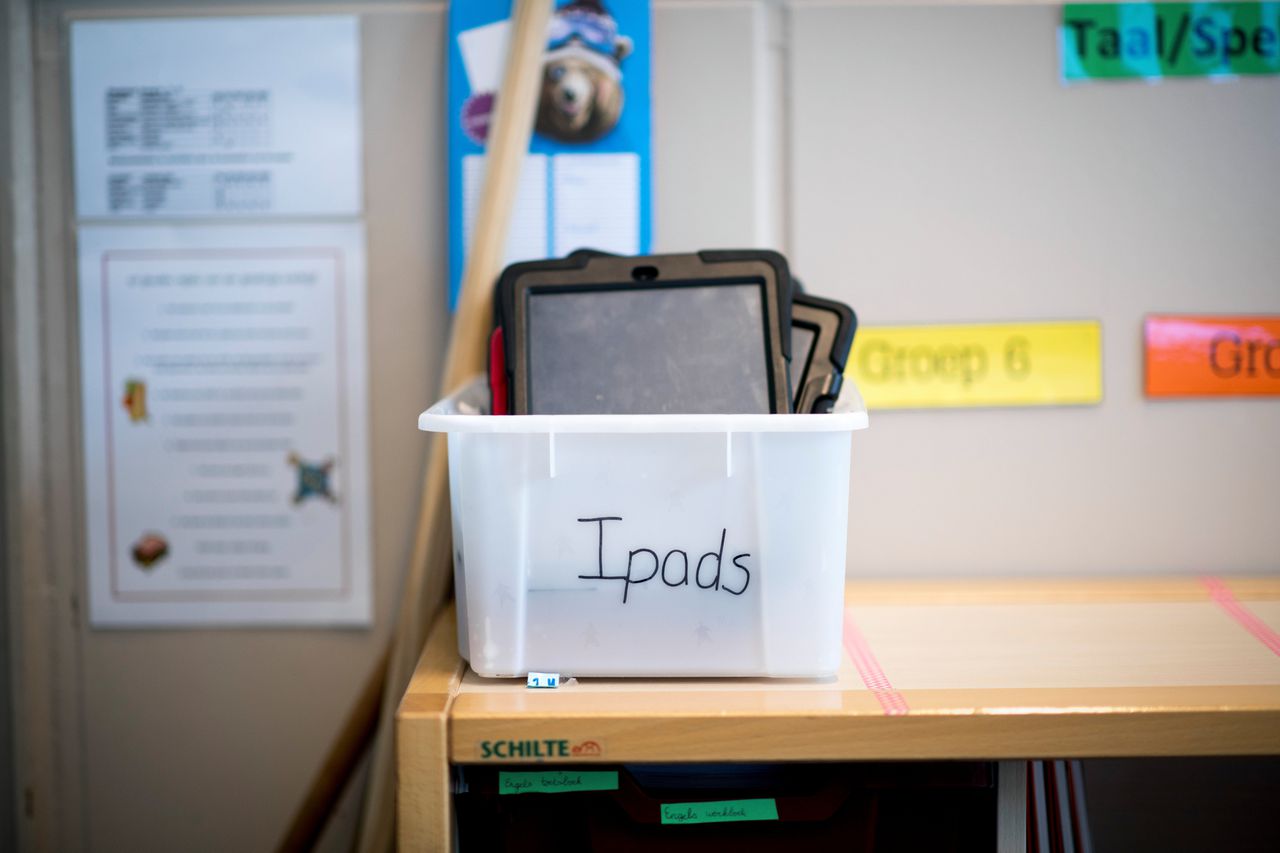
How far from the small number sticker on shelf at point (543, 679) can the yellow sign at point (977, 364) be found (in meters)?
0.48

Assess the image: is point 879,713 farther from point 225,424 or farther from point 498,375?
point 225,424

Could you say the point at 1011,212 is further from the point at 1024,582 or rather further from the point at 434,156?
the point at 434,156

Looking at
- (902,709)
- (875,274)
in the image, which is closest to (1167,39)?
(875,274)

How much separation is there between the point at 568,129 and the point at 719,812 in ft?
2.16

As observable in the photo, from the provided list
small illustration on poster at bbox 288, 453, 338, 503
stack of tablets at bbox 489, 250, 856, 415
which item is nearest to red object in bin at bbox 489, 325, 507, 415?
stack of tablets at bbox 489, 250, 856, 415

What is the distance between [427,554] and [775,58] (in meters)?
0.62

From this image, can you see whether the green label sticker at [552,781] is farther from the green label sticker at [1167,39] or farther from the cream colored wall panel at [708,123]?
the green label sticker at [1167,39]

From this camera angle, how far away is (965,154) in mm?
992

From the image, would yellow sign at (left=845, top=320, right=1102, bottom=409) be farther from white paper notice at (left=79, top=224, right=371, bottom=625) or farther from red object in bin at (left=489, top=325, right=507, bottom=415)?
white paper notice at (left=79, top=224, right=371, bottom=625)

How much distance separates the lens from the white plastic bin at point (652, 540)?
0.65 m

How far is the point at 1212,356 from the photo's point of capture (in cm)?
100

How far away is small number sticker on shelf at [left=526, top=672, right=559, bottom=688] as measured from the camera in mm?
688

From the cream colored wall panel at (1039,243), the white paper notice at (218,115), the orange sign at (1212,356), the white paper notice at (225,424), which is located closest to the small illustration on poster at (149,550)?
the white paper notice at (225,424)

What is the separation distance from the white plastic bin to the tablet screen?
0.10m
